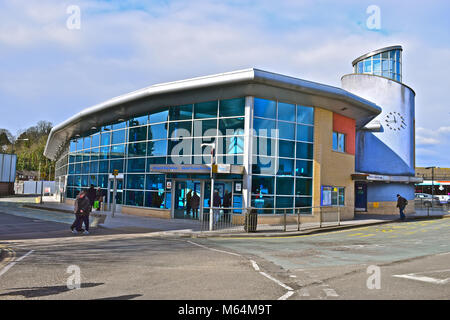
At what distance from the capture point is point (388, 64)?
3591cm

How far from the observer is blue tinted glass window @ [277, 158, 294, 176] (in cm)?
2180

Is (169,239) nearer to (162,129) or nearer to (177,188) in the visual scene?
(177,188)

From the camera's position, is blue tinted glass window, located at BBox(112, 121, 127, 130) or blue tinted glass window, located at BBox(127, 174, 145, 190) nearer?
blue tinted glass window, located at BBox(127, 174, 145, 190)

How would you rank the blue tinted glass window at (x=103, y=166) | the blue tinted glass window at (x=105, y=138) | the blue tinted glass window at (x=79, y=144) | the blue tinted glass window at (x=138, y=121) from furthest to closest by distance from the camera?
1. the blue tinted glass window at (x=79, y=144)
2. the blue tinted glass window at (x=105, y=138)
3. the blue tinted glass window at (x=103, y=166)
4. the blue tinted glass window at (x=138, y=121)

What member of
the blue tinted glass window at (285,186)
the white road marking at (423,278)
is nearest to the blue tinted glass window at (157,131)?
the blue tinted glass window at (285,186)

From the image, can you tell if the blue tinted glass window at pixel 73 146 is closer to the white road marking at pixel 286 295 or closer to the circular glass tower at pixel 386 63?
the circular glass tower at pixel 386 63

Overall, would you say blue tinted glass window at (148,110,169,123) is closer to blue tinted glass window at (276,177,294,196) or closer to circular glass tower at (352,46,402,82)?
blue tinted glass window at (276,177,294,196)

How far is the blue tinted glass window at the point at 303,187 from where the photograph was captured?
22.4m

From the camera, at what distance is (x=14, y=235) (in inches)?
588

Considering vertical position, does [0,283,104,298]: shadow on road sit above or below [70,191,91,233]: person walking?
below

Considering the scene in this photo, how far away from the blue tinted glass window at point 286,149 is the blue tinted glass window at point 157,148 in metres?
7.23

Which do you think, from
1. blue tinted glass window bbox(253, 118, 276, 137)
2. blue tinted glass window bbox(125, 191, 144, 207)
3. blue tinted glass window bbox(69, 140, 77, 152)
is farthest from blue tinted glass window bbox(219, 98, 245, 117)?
blue tinted glass window bbox(69, 140, 77, 152)

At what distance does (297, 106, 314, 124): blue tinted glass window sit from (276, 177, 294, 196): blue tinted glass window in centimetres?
368

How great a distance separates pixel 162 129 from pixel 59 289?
1799cm
